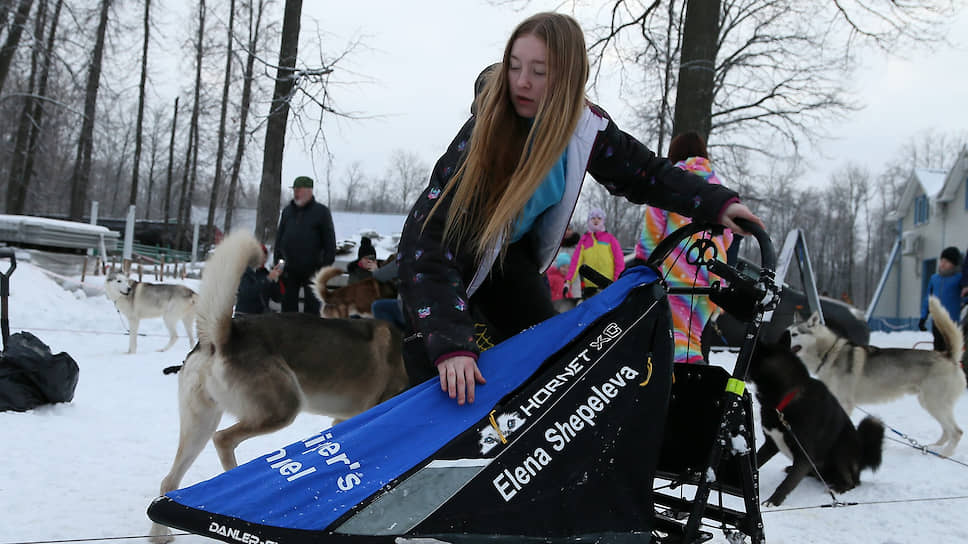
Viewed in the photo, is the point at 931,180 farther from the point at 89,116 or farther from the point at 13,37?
the point at 13,37

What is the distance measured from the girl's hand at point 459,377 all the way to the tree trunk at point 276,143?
31.4ft

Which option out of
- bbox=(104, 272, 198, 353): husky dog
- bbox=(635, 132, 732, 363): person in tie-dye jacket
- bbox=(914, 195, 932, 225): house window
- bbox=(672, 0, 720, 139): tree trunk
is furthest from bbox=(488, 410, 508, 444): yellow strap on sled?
bbox=(914, 195, 932, 225): house window

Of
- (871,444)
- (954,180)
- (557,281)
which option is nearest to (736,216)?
(871,444)

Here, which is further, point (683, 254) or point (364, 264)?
point (364, 264)

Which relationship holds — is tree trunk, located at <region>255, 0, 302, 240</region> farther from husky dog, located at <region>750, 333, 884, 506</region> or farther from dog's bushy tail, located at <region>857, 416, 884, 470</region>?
dog's bushy tail, located at <region>857, 416, 884, 470</region>

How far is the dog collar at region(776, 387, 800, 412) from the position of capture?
4.03 m

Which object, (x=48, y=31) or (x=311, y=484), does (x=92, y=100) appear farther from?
(x=311, y=484)

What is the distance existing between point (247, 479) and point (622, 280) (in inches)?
47.3

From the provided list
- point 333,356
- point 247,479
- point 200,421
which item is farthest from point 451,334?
Result: point 333,356

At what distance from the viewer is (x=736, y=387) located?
1.97 m

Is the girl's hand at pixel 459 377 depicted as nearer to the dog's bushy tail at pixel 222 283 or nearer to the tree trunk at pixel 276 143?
the dog's bushy tail at pixel 222 283

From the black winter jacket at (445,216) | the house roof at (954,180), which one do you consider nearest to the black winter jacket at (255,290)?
the black winter jacket at (445,216)

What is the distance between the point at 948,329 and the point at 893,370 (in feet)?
2.03

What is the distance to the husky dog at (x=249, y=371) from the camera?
310 cm
